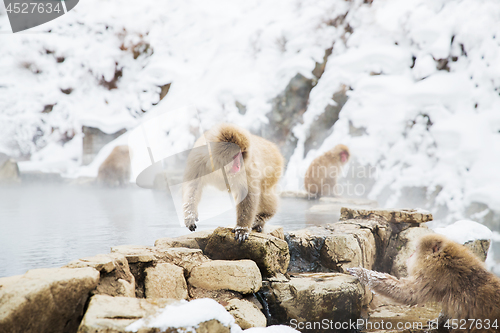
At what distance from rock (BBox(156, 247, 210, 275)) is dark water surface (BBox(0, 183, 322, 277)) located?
60 cm

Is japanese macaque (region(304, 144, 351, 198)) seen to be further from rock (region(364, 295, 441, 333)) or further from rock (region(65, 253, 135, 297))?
rock (region(65, 253, 135, 297))

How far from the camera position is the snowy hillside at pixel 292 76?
18.0ft

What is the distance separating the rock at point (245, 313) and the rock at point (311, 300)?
21cm

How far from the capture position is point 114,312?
1015 millimetres

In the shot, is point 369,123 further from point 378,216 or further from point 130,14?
point 130,14

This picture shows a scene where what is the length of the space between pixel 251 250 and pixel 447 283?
3.88ft

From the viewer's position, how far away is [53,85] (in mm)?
6645

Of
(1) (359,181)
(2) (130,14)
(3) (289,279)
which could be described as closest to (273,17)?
(2) (130,14)

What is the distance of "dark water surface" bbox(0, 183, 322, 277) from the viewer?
193 centimetres

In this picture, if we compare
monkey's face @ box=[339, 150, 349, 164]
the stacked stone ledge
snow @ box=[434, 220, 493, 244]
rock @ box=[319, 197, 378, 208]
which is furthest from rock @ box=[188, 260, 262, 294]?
monkey's face @ box=[339, 150, 349, 164]

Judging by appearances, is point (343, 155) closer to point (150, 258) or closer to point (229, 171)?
point (229, 171)

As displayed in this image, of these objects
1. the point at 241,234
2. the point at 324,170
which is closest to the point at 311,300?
the point at 241,234

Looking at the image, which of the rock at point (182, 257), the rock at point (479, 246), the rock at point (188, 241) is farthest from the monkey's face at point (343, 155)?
the rock at point (182, 257)

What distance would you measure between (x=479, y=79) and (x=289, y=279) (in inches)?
239
